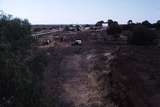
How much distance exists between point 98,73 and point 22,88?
15787 millimetres

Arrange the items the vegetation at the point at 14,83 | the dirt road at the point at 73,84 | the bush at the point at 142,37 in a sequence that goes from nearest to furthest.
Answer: the vegetation at the point at 14,83
the dirt road at the point at 73,84
the bush at the point at 142,37

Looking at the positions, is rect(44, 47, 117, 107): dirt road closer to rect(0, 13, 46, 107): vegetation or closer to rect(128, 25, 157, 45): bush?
rect(0, 13, 46, 107): vegetation

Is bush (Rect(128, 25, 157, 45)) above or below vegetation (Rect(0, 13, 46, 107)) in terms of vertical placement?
below

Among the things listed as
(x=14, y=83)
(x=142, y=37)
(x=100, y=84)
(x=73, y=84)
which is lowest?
(x=142, y=37)

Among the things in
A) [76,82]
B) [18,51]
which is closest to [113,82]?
[76,82]

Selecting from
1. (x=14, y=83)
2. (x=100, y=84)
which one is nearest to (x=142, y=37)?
(x=100, y=84)

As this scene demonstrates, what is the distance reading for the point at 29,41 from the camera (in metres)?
18.2

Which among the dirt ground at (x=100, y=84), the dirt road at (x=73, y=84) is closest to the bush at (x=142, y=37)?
the dirt ground at (x=100, y=84)

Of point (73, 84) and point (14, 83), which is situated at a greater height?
point (14, 83)

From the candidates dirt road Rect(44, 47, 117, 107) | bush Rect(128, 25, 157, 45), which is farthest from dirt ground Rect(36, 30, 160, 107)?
bush Rect(128, 25, 157, 45)

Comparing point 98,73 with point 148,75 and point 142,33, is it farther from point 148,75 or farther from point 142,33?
point 142,33

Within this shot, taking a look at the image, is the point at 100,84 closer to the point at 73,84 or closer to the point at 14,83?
the point at 73,84

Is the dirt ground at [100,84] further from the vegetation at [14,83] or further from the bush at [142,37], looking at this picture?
the bush at [142,37]

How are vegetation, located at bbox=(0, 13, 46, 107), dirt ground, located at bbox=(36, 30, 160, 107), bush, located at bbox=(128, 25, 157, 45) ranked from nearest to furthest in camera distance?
vegetation, located at bbox=(0, 13, 46, 107) → dirt ground, located at bbox=(36, 30, 160, 107) → bush, located at bbox=(128, 25, 157, 45)
